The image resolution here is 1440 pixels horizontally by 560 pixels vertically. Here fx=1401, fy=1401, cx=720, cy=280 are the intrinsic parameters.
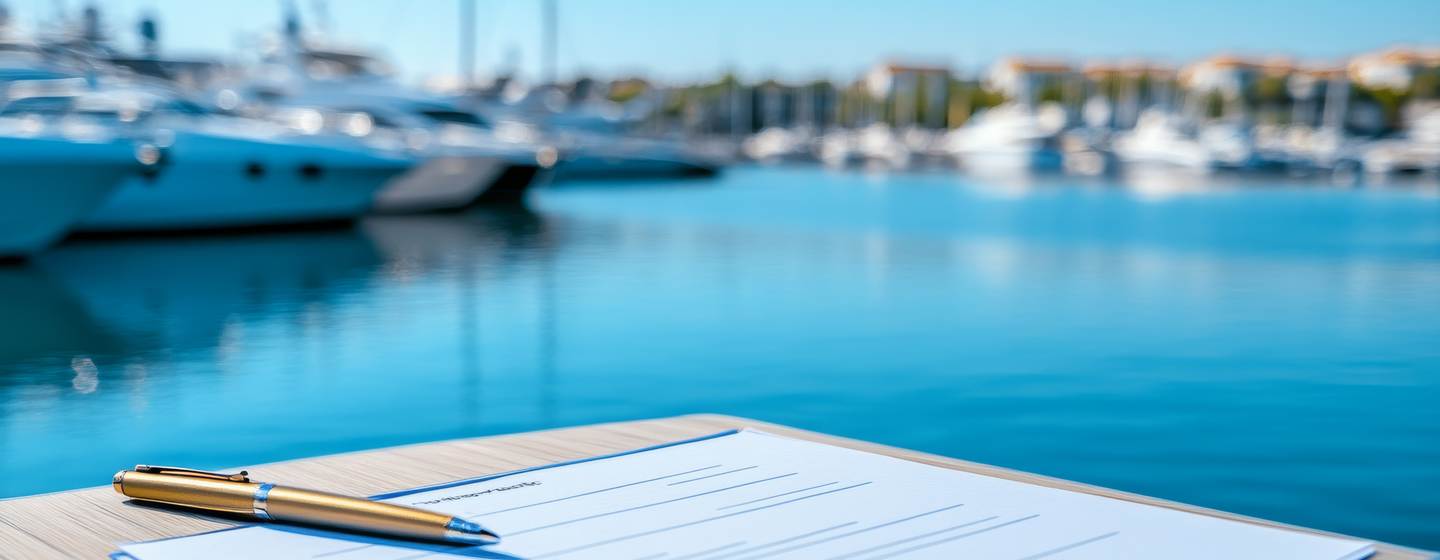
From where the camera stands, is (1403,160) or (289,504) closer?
(289,504)

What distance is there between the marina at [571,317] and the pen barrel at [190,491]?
0.02 metres

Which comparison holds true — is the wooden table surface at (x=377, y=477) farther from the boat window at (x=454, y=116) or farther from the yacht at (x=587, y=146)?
the yacht at (x=587, y=146)

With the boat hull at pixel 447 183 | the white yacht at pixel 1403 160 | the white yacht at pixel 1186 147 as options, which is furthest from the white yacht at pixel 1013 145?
the boat hull at pixel 447 183

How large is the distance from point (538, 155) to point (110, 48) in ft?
18.2

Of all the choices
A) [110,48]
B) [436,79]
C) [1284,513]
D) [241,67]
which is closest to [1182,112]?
Answer: [436,79]

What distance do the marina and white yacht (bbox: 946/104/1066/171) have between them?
22.6 metres

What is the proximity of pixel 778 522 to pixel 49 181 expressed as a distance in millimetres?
10354

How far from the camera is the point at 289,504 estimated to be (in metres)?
1.30

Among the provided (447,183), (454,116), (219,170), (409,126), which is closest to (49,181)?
(219,170)

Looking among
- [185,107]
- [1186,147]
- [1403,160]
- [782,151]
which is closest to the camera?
[185,107]

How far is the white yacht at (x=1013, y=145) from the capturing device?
47.9 metres

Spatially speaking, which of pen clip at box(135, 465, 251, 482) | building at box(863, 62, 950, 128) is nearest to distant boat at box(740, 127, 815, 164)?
building at box(863, 62, 950, 128)

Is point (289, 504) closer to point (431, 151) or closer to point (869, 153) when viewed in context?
Result: point (431, 151)

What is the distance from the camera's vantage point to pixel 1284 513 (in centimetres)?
363
